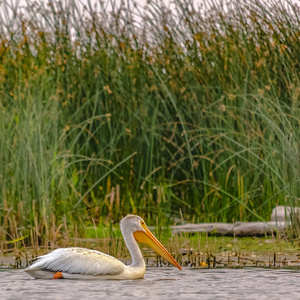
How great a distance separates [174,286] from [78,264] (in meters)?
0.82

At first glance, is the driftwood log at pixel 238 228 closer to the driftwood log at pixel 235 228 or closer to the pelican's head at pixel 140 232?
the driftwood log at pixel 235 228

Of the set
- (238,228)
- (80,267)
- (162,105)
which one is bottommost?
(80,267)

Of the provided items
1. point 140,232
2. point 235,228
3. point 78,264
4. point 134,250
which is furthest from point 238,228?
point 78,264

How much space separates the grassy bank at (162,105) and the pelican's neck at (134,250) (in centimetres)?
178

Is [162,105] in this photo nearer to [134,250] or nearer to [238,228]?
[238,228]

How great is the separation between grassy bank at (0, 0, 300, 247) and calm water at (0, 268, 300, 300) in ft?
6.99

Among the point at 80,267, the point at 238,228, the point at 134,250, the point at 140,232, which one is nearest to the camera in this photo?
the point at 80,267

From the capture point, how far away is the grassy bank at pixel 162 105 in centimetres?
930

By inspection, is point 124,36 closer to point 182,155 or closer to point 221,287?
point 182,155

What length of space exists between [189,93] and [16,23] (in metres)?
2.53

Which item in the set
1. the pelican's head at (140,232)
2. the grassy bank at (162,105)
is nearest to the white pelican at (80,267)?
the pelican's head at (140,232)

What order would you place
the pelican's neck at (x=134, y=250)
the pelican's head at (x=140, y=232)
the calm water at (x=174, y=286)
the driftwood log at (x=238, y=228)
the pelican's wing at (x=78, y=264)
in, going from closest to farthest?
the calm water at (x=174, y=286) < the pelican's wing at (x=78, y=264) < the pelican's neck at (x=134, y=250) < the pelican's head at (x=140, y=232) < the driftwood log at (x=238, y=228)

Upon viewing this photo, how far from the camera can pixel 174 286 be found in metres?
5.86

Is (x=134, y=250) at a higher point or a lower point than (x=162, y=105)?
Result: lower
